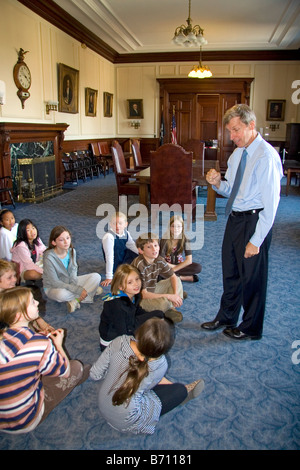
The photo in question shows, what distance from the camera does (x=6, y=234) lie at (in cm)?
367

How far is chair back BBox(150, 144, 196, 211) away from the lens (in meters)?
5.51

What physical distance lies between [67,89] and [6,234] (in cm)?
733

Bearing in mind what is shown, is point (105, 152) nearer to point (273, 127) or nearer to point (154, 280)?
point (273, 127)

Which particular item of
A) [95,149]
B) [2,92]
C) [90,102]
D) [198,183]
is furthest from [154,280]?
[90,102]

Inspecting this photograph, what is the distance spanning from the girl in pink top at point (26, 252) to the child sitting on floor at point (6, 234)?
0.67 feet

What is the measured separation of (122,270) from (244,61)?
12772 mm

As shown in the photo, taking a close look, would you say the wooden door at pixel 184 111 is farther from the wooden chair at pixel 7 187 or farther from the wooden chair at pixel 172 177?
the wooden chair at pixel 172 177

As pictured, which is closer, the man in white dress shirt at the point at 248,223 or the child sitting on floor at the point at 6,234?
the man in white dress shirt at the point at 248,223

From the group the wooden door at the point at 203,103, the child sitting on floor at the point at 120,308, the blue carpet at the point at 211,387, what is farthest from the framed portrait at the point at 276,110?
the child sitting on floor at the point at 120,308

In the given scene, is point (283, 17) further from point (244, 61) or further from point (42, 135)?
point (42, 135)

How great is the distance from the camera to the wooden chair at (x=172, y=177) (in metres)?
5.51

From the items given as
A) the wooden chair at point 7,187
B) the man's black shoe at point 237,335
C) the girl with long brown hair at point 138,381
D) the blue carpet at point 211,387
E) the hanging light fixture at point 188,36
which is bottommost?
the blue carpet at point 211,387

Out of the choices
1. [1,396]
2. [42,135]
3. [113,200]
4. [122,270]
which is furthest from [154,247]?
[42,135]
